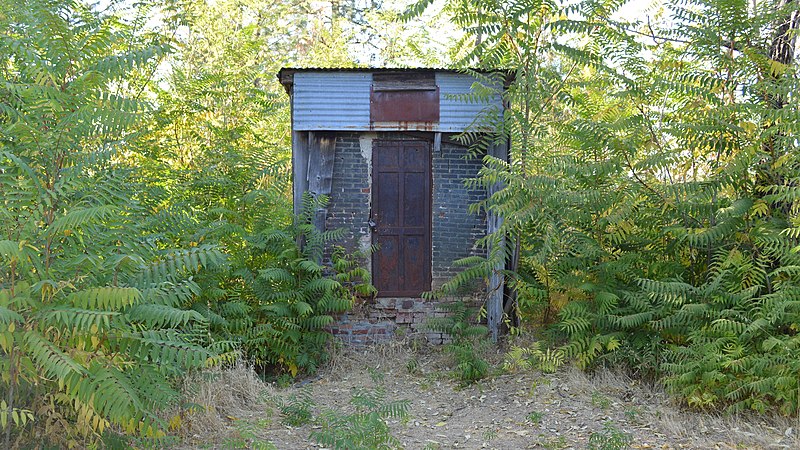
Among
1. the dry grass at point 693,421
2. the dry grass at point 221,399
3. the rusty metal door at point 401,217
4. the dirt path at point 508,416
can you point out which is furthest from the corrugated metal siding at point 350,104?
the dry grass at point 693,421

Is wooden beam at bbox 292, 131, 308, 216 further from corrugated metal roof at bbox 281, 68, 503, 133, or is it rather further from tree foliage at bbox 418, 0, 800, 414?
tree foliage at bbox 418, 0, 800, 414

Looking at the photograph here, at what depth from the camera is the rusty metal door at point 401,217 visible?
31.6 ft

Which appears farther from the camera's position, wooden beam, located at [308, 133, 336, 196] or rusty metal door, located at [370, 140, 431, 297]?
rusty metal door, located at [370, 140, 431, 297]

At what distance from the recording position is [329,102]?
30.7 ft

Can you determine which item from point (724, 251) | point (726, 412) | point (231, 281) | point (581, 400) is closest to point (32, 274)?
point (231, 281)

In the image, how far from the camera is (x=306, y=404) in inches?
264

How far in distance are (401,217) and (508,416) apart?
3.47 metres

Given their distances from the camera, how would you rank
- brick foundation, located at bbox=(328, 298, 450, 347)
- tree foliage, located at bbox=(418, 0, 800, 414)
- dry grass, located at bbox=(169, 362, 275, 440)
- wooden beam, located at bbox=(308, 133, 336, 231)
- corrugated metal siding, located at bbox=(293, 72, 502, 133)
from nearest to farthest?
dry grass, located at bbox=(169, 362, 275, 440) < tree foliage, located at bbox=(418, 0, 800, 414) < corrugated metal siding, located at bbox=(293, 72, 502, 133) < wooden beam, located at bbox=(308, 133, 336, 231) < brick foundation, located at bbox=(328, 298, 450, 347)

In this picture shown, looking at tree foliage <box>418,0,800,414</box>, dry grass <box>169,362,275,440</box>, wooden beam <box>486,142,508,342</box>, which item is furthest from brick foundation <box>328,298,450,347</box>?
dry grass <box>169,362,275,440</box>

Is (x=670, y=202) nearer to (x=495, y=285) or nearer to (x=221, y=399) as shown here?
(x=495, y=285)

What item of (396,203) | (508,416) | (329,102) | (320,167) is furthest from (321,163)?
(508,416)

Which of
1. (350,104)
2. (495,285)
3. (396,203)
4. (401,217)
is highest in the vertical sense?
(350,104)

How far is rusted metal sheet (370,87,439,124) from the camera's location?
9359 mm

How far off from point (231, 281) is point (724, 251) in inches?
229
